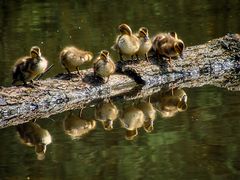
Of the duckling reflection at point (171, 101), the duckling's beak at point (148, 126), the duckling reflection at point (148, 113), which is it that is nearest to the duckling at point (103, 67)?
the duckling reflection at point (148, 113)

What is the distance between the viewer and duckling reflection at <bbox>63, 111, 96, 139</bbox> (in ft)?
27.8

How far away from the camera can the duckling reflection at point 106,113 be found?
8819 mm

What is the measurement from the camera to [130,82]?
1045 cm

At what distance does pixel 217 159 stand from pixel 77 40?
8936mm

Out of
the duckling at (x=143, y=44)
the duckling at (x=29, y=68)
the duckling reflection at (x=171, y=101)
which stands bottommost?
the duckling reflection at (x=171, y=101)

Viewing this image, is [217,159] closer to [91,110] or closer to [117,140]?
[117,140]

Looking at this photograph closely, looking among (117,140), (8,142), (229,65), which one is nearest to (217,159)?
(117,140)

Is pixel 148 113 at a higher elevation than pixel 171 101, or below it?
higher

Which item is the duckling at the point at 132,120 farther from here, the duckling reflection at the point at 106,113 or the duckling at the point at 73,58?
the duckling at the point at 73,58

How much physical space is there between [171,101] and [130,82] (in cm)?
77

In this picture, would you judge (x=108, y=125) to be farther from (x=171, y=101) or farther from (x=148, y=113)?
(x=171, y=101)

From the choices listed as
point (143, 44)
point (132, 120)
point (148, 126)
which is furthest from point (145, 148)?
point (143, 44)

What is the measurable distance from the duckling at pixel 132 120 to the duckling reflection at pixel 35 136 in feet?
2.79

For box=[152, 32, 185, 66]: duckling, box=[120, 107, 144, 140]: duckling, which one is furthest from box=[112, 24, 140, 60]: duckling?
box=[120, 107, 144, 140]: duckling
